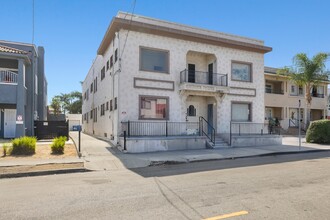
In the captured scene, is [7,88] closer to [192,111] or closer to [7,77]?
[7,77]

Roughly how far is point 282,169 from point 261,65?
1379 centimetres

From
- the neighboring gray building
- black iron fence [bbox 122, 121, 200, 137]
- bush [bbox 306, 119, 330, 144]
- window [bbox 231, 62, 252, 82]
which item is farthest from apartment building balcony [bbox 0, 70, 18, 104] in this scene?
bush [bbox 306, 119, 330, 144]

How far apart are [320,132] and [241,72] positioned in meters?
7.46

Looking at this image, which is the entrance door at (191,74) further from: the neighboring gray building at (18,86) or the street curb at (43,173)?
the street curb at (43,173)

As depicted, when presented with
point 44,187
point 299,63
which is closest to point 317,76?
point 299,63

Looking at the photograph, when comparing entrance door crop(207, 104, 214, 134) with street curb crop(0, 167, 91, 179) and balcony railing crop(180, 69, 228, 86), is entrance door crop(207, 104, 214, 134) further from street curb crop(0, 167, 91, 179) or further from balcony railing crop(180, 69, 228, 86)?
street curb crop(0, 167, 91, 179)

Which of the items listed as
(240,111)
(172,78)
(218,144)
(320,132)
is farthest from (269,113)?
(172,78)

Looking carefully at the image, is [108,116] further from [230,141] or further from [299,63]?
[299,63]

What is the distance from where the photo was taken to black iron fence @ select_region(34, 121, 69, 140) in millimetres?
20812

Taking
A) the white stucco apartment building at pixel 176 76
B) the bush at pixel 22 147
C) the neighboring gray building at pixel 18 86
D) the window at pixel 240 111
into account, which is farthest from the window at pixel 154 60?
the neighboring gray building at pixel 18 86

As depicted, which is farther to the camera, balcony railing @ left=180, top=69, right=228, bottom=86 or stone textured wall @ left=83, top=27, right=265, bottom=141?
balcony railing @ left=180, top=69, right=228, bottom=86

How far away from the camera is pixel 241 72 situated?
2186 centimetres

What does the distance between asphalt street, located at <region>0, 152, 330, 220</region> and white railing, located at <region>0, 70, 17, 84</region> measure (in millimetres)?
12828

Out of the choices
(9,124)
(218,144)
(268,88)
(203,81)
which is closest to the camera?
(218,144)
